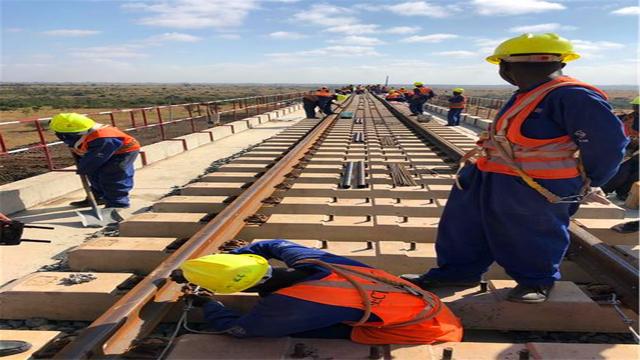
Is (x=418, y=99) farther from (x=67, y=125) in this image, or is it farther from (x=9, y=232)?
(x=9, y=232)

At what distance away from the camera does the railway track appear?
2.28m

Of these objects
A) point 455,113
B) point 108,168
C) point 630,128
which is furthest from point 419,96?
point 108,168

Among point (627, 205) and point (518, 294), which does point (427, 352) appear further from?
point (627, 205)

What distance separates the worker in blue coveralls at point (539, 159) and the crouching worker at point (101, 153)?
4.32 metres

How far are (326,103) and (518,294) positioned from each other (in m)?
15.0

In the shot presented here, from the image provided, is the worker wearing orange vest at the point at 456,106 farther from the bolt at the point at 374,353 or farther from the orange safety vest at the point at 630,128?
the bolt at the point at 374,353

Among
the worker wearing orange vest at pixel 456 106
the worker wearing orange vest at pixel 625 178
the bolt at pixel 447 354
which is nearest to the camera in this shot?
the bolt at pixel 447 354

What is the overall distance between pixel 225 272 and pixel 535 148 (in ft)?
5.74

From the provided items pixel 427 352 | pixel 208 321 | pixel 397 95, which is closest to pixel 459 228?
pixel 427 352

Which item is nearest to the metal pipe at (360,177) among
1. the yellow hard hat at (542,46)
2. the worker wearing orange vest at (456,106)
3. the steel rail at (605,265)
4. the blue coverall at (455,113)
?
the steel rail at (605,265)

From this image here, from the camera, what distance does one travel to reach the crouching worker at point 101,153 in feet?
17.4

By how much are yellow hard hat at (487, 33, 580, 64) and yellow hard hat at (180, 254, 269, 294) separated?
1.76 m

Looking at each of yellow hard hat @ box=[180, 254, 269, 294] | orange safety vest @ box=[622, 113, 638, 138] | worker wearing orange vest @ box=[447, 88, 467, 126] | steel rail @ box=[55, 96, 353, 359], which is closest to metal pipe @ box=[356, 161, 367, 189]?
steel rail @ box=[55, 96, 353, 359]

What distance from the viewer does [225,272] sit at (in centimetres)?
219
